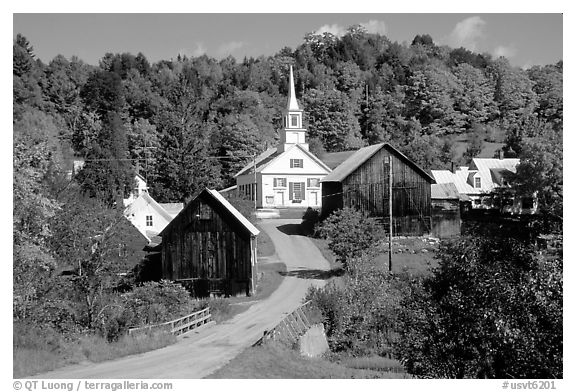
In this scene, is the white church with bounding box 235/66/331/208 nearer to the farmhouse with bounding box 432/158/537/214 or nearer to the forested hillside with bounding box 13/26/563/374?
the forested hillside with bounding box 13/26/563/374

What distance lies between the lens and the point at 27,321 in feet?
77.7

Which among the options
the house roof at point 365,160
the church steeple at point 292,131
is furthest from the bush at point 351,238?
the church steeple at point 292,131

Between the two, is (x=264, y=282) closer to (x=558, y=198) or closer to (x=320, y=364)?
(x=320, y=364)

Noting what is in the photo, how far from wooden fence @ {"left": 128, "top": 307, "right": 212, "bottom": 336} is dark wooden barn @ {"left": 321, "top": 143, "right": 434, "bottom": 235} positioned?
24150 mm

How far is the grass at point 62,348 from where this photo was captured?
67.8 feet

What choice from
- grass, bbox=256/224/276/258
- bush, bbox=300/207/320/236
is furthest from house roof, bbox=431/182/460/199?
grass, bbox=256/224/276/258

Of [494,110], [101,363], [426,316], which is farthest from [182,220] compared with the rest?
[494,110]

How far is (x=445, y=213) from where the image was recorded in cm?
5478

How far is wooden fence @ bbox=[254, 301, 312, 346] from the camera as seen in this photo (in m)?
24.2

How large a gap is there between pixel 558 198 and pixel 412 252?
10.3 m

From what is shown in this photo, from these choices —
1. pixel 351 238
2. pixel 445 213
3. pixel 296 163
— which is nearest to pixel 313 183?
pixel 296 163

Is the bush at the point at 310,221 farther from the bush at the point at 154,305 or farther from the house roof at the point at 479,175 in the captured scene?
the bush at the point at 154,305

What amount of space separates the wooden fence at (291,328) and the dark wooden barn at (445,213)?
90.1 feet

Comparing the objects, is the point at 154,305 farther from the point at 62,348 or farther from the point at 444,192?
the point at 444,192
